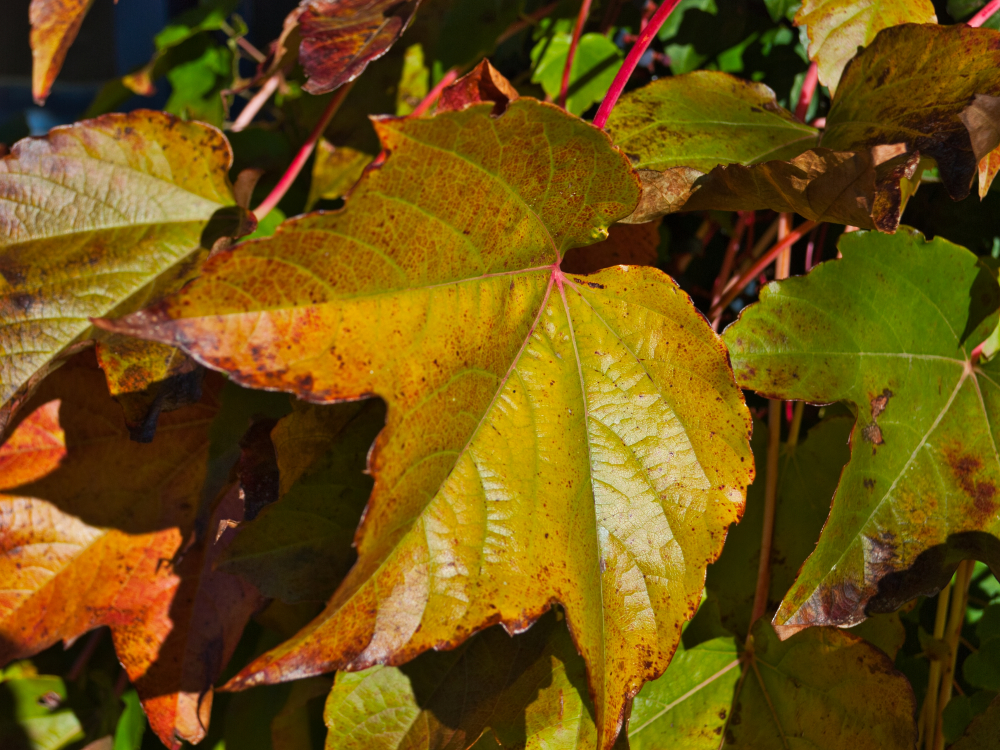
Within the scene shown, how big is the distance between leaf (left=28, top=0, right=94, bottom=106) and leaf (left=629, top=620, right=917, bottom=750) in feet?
2.22

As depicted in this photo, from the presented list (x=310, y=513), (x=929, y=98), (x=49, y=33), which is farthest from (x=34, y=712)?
(x=929, y=98)

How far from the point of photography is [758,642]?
0.53m

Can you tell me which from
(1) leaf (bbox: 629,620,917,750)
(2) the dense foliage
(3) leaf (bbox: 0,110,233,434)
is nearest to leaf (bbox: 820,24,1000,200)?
(2) the dense foliage

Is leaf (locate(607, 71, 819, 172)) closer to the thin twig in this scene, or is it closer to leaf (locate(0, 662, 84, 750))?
the thin twig

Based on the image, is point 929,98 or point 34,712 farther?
point 34,712

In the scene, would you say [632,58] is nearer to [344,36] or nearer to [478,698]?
[344,36]

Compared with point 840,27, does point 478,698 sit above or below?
below

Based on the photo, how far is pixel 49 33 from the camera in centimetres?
58

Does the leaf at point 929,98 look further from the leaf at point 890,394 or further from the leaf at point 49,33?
the leaf at point 49,33

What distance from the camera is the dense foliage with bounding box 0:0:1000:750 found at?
34 centimetres

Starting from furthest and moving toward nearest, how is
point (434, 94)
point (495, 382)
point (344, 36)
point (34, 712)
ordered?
point (34, 712) < point (434, 94) < point (344, 36) < point (495, 382)

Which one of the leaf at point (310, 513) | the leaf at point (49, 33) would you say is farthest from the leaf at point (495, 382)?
the leaf at point (49, 33)

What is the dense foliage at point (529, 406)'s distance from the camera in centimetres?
34

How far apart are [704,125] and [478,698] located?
0.42 meters
